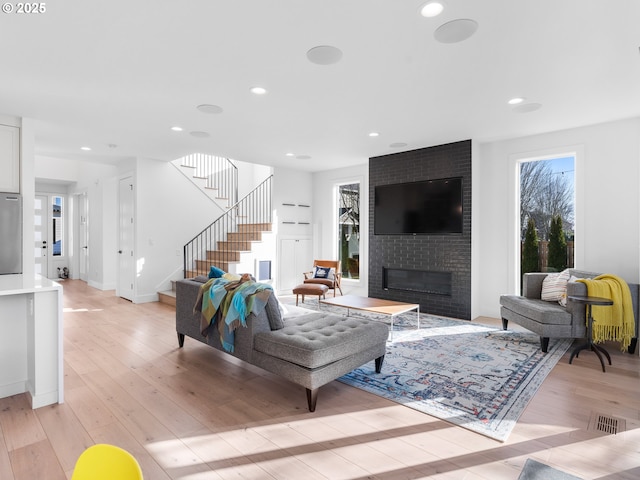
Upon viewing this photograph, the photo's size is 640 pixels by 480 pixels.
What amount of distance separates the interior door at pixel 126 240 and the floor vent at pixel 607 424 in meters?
6.85

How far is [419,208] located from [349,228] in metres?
2.00

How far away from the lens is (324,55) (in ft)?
9.31

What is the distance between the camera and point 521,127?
4.75 metres

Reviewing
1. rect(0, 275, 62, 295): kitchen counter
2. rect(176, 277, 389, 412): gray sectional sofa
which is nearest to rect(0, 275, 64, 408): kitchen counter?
rect(0, 275, 62, 295): kitchen counter

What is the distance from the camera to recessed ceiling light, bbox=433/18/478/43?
2.40m

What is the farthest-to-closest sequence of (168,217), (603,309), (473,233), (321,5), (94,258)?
(94,258)
(168,217)
(473,233)
(603,309)
(321,5)

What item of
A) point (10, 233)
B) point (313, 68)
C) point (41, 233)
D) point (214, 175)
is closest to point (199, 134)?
point (10, 233)

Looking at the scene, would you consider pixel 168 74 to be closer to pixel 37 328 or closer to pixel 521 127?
pixel 37 328

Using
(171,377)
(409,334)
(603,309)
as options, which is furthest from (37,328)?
(603,309)

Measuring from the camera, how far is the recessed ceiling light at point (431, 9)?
221 cm

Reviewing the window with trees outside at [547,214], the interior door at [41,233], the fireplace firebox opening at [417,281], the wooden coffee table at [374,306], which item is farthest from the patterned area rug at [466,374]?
the interior door at [41,233]

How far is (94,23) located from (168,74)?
2.61 ft

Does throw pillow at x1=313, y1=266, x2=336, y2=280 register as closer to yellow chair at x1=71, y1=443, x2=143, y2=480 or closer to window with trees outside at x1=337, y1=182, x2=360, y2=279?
window with trees outside at x1=337, y1=182, x2=360, y2=279

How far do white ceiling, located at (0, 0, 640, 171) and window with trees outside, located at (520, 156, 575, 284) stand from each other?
65 centimetres
